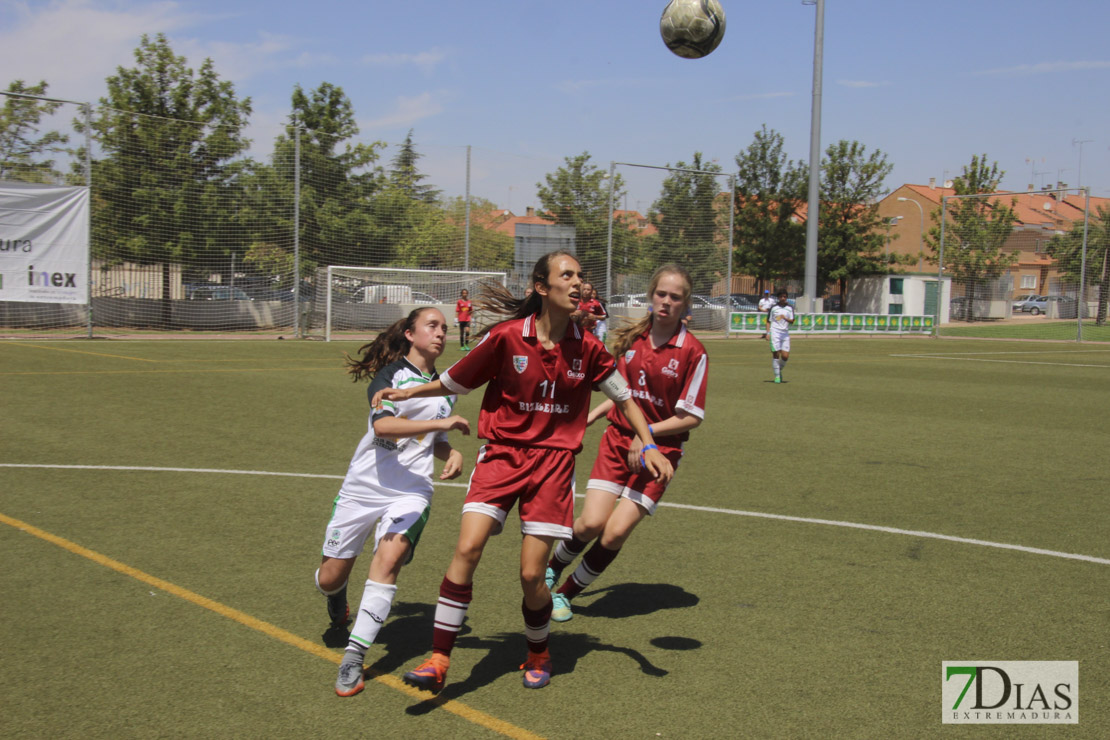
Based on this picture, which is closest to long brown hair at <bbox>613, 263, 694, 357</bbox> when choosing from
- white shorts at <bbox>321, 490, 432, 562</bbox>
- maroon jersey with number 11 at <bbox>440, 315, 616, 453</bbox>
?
maroon jersey with number 11 at <bbox>440, 315, 616, 453</bbox>

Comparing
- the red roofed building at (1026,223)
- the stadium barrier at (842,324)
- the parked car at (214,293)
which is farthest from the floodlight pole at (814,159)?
the parked car at (214,293)

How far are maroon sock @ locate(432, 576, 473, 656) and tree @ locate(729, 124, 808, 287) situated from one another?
5054 cm

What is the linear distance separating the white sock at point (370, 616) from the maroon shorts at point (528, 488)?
0.53 meters

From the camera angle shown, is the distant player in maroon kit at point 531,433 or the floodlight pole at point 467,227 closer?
the distant player in maroon kit at point 531,433

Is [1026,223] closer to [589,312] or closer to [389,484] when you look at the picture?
[589,312]

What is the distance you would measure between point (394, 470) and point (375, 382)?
1.54ft

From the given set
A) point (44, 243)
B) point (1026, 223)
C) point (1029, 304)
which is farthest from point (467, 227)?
point (1029, 304)

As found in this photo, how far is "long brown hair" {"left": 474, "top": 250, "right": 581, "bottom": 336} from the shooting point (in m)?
4.21

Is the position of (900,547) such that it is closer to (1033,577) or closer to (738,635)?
(1033,577)

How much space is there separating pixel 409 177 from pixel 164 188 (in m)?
8.40

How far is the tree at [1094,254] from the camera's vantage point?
42875 millimetres

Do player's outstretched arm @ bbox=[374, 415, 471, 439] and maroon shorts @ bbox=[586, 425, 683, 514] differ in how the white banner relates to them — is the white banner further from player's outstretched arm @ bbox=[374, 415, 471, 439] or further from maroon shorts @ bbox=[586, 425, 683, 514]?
player's outstretched arm @ bbox=[374, 415, 471, 439]

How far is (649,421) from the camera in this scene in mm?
5332

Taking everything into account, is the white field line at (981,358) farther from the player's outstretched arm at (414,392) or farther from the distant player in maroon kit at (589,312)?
the player's outstretched arm at (414,392)
